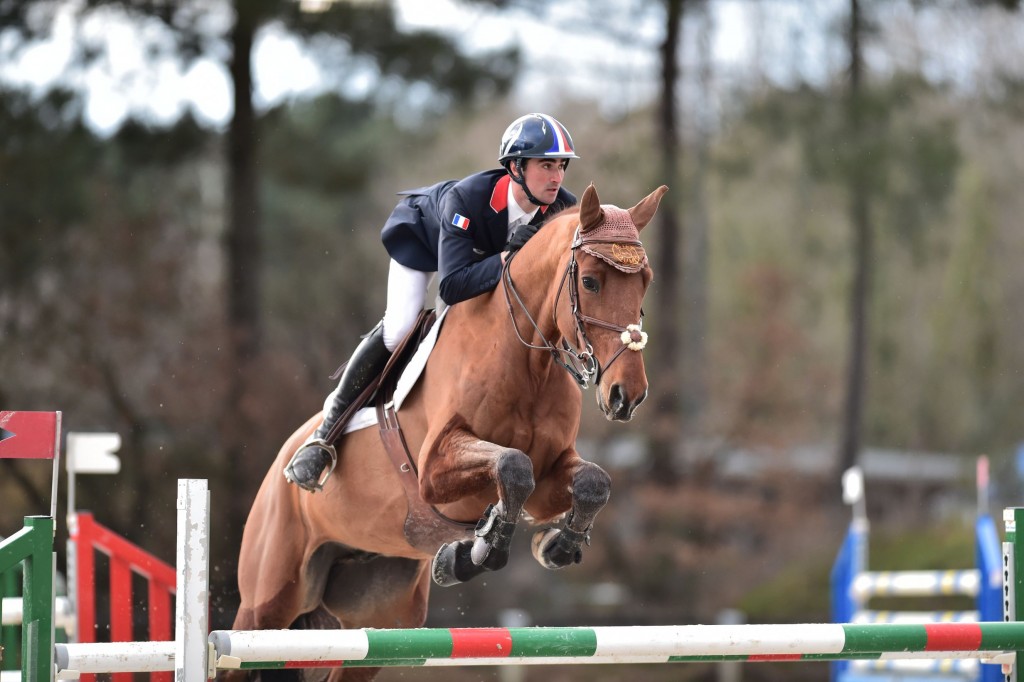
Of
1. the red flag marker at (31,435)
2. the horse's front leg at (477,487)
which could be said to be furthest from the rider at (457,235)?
the red flag marker at (31,435)

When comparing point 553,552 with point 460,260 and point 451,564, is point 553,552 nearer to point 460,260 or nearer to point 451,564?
point 451,564

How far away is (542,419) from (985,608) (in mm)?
3436

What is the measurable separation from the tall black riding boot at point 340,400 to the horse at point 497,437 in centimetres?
9

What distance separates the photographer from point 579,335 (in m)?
3.76

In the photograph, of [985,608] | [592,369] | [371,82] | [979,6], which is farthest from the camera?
[979,6]

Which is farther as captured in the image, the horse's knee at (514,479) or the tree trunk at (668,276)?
the tree trunk at (668,276)

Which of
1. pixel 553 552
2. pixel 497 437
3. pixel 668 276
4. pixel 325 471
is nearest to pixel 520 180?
pixel 497 437

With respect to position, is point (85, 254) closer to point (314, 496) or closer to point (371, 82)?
point (371, 82)

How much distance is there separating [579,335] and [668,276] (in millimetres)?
11204

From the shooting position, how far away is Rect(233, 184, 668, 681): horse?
374cm

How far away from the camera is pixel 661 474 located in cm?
1431

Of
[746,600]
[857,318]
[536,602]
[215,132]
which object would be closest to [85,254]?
[215,132]

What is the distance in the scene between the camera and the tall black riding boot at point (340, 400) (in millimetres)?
4676

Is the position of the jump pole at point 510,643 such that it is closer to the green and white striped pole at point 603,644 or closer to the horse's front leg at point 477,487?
the green and white striped pole at point 603,644
